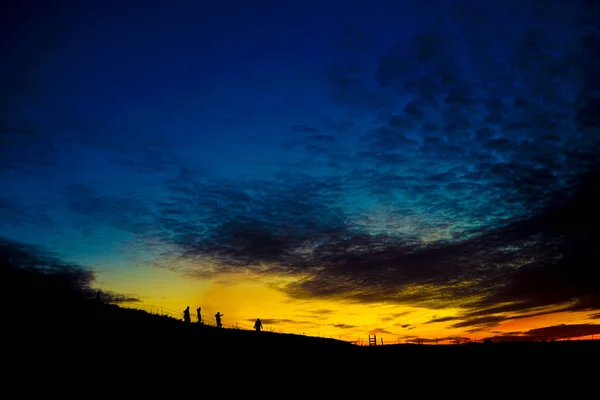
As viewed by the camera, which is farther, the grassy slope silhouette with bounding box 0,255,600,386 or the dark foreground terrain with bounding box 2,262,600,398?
the grassy slope silhouette with bounding box 0,255,600,386

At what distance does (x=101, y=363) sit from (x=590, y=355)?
4549cm

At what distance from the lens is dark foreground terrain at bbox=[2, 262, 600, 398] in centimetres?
2866

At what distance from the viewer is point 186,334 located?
4231 centimetres

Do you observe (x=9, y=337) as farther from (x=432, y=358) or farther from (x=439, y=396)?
(x=432, y=358)

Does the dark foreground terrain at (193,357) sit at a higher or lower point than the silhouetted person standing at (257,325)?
lower

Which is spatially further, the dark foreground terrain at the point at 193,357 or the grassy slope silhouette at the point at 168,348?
the grassy slope silhouette at the point at 168,348

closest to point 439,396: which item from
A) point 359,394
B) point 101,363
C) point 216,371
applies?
point 359,394

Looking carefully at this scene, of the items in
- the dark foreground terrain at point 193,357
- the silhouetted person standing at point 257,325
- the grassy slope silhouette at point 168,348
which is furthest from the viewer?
the silhouetted person standing at point 257,325

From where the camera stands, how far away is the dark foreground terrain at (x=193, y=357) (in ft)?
94.0

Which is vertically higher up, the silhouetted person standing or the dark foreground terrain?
the silhouetted person standing

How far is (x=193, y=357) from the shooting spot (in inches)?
1399

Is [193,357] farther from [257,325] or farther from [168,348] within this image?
[257,325]

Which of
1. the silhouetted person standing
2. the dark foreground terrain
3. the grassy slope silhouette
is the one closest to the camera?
the dark foreground terrain

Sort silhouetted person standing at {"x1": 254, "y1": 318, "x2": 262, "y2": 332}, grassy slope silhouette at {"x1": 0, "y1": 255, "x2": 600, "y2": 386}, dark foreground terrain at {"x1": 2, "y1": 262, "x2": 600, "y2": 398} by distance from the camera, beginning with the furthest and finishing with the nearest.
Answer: silhouetted person standing at {"x1": 254, "y1": 318, "x2": 262, "y2": 332} → grassy slope silhouette at {"x1": 0, "y1": 255, "x2": 600, "y2": 386} → dark foreground terrain at {"x1": 2, "y1": 262, "x2": 600, "y2": 398}
